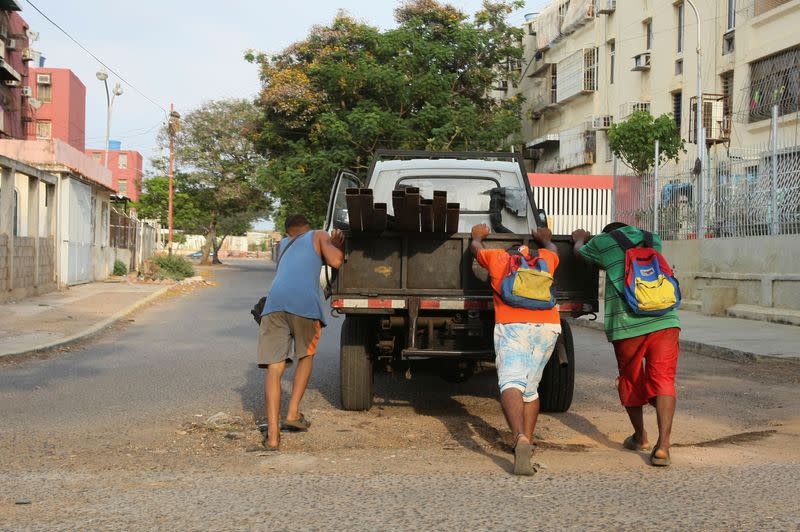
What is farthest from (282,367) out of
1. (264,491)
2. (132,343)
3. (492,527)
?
(132,343)

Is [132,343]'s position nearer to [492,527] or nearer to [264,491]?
[264,491]

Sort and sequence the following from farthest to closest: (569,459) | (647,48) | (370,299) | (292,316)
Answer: (647,48) < (370,299) < (292,316) < (569,459)

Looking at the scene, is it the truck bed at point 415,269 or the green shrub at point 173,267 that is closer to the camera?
the truck bed at point 415,269

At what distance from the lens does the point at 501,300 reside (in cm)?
564

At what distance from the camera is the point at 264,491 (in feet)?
15.7

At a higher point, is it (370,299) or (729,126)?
(729,126)

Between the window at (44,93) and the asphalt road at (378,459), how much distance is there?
5086 centimetres

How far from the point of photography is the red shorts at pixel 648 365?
18.6 feet

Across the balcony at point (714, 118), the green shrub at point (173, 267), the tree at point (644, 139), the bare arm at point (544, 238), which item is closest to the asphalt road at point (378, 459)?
the bare arm at point (544, 238)

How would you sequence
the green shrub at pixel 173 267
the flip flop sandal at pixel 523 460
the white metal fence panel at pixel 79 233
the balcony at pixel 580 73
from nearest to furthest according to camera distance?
the flip flop sandal at pixel 523 460, the white metal fence panel at pixel 79 233, the green shrub at pixel 173 267, the balcony at pixel 580 73

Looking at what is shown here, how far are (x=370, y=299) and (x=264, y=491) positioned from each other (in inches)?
82.6

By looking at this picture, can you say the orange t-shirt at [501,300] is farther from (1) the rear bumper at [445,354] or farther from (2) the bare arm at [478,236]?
(1) the rear bumper at [445,354]

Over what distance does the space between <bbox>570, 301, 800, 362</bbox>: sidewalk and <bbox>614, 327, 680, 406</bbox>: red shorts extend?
572 centimetres

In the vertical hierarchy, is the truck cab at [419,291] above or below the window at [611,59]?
below
